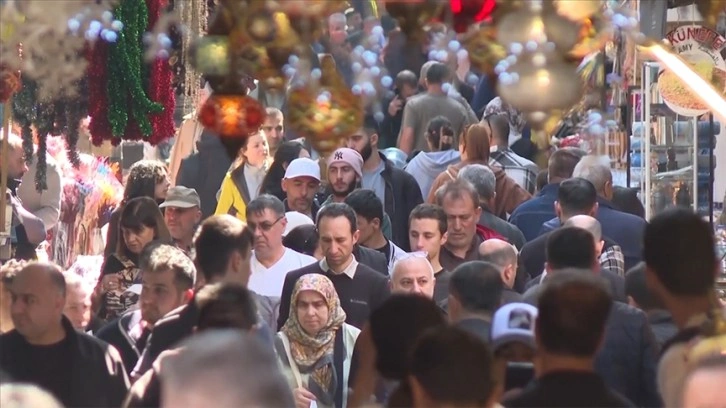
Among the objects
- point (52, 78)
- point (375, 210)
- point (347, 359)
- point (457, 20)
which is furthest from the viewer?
point (375, 210)

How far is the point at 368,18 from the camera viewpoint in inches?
176

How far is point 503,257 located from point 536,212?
5.03 ft

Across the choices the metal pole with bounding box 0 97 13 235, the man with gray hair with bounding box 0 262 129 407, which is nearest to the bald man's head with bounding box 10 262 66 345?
the man with gray hair with bounding box 0 262 129 407

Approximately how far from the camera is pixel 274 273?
687cm

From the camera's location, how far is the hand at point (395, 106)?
37.0 ft

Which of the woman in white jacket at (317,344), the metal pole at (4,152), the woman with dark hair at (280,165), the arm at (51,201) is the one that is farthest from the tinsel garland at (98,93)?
the woman with dark hair at (280,165)

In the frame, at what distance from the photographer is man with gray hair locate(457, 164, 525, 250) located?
25.0 feet

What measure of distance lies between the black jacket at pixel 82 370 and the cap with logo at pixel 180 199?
2.64m

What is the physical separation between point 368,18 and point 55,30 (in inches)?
34.5

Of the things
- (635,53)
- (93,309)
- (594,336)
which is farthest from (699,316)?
(93,309)

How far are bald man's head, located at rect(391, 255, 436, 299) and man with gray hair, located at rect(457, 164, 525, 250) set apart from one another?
1.35 meters

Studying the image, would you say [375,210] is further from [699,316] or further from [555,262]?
[699,316]


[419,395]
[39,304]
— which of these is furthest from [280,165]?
[419,395]

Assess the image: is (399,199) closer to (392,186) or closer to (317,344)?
(392,186)
